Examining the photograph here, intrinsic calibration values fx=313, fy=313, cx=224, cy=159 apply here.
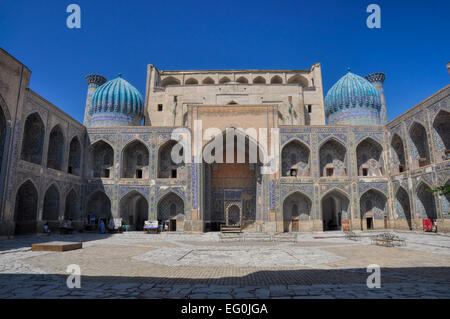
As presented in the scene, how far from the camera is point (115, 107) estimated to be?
74.5 feet

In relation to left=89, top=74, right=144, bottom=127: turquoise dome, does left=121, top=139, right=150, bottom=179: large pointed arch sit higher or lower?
lower

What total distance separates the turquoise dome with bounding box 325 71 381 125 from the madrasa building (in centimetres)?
7

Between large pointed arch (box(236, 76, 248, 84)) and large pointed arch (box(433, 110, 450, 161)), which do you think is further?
large pointed arch (box(236, 76, 248, 84))

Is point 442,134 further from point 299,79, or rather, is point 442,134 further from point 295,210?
point 299,79

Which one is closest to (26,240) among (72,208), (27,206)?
(27,206)

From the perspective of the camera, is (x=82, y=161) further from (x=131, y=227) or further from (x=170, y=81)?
(x=170, y=81)

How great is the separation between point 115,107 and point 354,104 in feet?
57.0

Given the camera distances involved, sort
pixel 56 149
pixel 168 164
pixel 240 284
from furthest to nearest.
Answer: pixel 168 164, pixel 56 149, pixel 240 284

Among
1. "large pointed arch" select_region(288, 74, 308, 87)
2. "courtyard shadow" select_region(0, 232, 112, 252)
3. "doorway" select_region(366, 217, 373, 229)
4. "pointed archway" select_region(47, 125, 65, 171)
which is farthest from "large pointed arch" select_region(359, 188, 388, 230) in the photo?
"pointed archway" select_region(47, 125, 65, 171)

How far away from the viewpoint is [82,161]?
19.9 metres

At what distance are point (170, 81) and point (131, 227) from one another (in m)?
13.0

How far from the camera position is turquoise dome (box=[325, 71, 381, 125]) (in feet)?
74.5

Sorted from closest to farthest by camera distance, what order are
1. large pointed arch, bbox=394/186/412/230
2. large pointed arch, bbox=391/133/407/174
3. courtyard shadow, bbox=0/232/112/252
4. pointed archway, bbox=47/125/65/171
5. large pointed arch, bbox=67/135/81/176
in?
courtyard shadow, bbox=0/232/112/252 → pointed archway, bbox=47/125/65/171 → large pointed arch, bbox=394/186/412/230 → large pointed arch, bbox=391/133/407/174 → large pointed arch, bbox=67/135/81/176

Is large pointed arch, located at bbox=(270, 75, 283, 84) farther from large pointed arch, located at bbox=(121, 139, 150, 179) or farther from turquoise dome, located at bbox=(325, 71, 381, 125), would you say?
large pointed arch, located at bbox=(121, 139, 150, 179)
